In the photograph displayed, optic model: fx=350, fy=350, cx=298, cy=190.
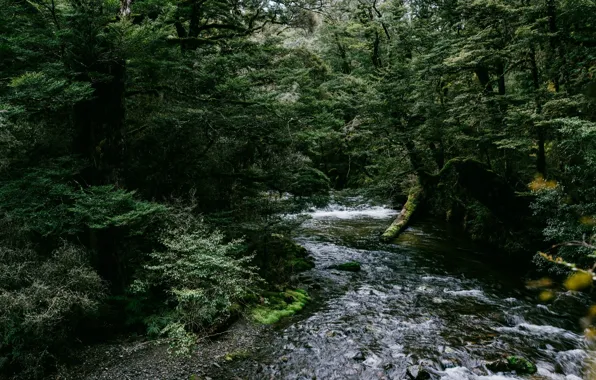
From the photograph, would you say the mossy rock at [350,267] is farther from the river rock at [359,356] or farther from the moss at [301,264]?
the river rock at [359,356]

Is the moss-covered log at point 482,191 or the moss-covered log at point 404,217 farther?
the moss-covered log at point 404,217

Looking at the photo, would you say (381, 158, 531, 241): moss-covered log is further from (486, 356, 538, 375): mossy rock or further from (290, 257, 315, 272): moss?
(486, 356, 538, 375): mossy rock

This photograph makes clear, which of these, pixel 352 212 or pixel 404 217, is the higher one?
pixel 404 217

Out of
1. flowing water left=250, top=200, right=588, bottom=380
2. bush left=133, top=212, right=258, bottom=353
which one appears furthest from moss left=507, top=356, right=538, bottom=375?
bush left=133, top=212, right=258, bottom=353

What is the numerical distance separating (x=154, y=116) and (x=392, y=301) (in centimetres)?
721

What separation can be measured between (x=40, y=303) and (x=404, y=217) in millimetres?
13932

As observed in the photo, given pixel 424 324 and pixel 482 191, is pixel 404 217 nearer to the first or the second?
pixel 482 191

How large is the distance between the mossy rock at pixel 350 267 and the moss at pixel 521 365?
17.5 feet

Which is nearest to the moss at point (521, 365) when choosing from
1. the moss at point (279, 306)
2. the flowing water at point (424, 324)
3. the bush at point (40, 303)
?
the flowing water at point (424, 324)

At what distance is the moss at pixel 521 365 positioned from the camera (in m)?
5.80

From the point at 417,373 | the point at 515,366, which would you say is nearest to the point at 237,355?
the point at 417,373

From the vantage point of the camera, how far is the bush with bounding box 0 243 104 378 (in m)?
4.88

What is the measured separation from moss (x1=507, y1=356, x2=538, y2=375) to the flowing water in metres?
0.13

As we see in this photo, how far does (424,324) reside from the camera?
741 cm
